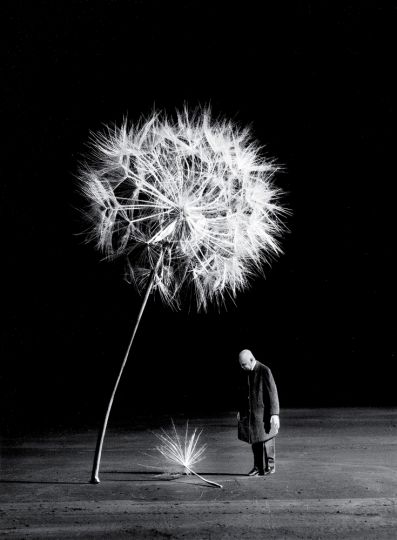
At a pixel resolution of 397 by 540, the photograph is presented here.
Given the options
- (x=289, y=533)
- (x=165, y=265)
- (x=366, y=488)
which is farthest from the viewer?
(x=165, y=265)

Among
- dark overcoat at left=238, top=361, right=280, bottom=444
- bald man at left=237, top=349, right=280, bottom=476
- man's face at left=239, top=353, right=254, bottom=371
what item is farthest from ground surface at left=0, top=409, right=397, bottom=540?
man's face at left=239, top=353, right=254, bottom=371

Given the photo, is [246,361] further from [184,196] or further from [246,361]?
→ [184,196]

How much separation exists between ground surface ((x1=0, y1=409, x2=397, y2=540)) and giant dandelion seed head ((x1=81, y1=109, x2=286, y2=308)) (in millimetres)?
A: 2285

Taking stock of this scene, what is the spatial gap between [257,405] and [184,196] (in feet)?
8.63

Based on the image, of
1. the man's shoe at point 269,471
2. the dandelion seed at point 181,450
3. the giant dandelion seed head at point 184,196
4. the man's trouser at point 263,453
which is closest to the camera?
the giant dandelion seed head at point 184,196

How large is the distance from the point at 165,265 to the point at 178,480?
8.61ft

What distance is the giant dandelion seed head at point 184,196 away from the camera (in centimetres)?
795

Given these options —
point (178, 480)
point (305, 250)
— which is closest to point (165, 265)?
point (178, 480)

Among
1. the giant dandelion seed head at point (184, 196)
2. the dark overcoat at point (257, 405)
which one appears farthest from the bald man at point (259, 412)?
the giant dandelion seed head at point (184, 196)

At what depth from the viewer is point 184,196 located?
25.7 ft

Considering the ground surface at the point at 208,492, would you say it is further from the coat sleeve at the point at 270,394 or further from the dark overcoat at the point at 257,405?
the coat sleeve at the point at 270,394

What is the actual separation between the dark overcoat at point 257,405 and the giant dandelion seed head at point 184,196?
1.11 meters

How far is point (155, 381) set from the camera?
22.9 metres

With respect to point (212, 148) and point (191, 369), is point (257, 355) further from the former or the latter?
point (212, 148)
